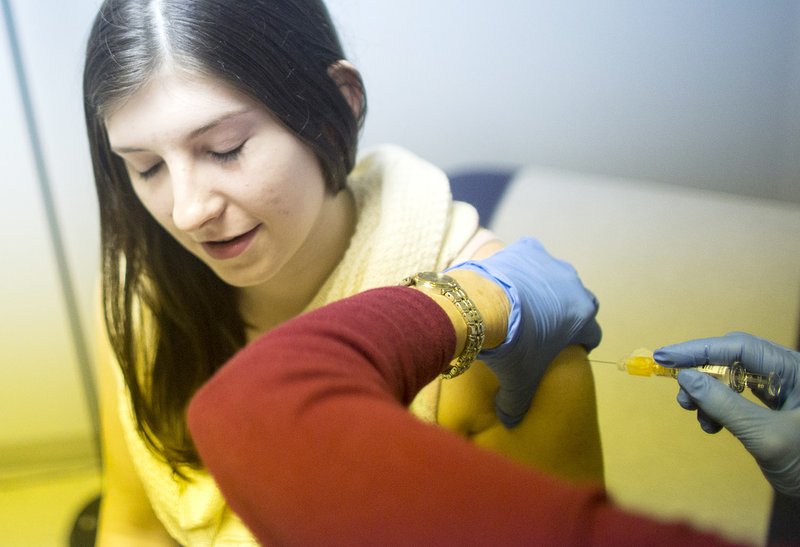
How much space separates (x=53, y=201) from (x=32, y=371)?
1.07ft

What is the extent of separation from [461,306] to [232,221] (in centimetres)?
28

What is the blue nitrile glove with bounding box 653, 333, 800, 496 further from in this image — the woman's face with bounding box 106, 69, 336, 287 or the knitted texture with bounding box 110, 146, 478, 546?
the woman's face with bounding box 106, 69, 336, 287

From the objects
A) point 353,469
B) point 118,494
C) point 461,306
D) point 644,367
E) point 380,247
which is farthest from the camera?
point 118,494

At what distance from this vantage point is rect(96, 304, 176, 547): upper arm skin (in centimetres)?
92

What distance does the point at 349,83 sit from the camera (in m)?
0.71

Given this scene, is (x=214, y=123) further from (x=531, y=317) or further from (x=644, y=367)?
(x=644, y=367)

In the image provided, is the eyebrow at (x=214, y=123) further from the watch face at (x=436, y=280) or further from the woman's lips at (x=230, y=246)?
the watch face at (x=436, y=280)

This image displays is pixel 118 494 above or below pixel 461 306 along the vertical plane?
below

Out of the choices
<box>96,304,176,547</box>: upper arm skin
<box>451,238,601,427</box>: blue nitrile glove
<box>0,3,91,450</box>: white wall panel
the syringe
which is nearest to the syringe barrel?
the syringe

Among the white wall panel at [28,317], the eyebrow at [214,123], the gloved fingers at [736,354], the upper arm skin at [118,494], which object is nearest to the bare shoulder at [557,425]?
the gloved fingers at [736,354]

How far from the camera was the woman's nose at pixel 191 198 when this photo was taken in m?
0.65

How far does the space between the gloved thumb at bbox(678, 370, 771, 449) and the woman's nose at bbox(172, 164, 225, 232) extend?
0.47 m

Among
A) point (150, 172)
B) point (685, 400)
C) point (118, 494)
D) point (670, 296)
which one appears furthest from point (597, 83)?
point (118, 494)

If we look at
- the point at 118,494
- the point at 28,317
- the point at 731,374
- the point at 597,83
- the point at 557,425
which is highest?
the point at 597,83
